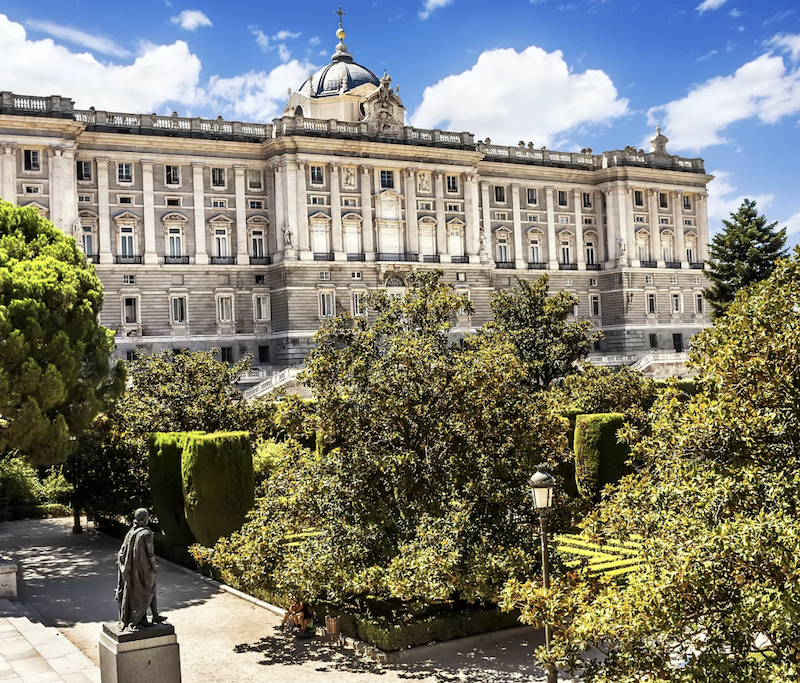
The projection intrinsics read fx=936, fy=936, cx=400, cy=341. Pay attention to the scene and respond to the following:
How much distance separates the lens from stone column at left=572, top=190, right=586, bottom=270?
69938 millimetres

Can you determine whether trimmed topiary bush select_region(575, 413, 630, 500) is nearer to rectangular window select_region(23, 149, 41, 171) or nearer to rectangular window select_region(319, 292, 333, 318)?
rectangular window select_region(319, 292, 333, 318)

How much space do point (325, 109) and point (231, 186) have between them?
11.5 meters

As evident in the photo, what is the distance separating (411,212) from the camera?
203 feet

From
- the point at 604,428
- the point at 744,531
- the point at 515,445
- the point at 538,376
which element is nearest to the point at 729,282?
Result: the point at 538,376

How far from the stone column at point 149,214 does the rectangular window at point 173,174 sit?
102cm

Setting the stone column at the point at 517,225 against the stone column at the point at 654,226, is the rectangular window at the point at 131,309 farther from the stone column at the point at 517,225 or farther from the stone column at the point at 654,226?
the stone column at the point at 654,226

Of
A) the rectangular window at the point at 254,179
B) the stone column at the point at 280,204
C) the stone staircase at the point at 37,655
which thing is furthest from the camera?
the rectangular window at the point at 254,179

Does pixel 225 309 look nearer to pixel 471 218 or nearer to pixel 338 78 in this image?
pixel 471 218

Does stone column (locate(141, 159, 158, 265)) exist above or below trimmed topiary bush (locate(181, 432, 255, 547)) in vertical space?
above

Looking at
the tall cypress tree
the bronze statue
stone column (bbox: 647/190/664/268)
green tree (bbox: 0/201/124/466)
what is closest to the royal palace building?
stone column (bbox: 647/190/664/268)

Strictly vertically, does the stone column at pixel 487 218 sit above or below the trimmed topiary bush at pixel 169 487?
above

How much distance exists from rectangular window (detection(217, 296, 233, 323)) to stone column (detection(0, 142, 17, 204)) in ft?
42.7

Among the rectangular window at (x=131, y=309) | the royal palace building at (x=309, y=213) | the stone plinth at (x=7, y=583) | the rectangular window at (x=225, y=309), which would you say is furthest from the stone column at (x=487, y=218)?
the stone plinth at (x=7, y=583)

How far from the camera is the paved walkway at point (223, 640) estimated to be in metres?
14.6
